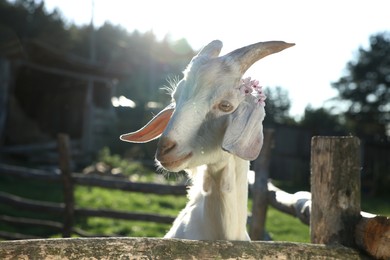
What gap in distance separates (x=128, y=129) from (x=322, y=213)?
1630 cm

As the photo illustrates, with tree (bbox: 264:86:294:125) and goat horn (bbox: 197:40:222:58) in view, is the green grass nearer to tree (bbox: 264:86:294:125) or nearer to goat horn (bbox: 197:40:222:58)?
goat horn (bbox: 197:40:222:58)

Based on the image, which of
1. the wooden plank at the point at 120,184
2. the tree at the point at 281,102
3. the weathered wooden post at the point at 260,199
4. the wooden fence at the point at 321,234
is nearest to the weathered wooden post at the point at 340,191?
the wooden fence at the point at 321,234

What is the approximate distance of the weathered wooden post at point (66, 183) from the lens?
268 inches

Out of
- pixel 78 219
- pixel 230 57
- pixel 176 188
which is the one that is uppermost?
pixel 230 57

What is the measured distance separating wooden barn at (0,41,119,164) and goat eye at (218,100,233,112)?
42.0 feet

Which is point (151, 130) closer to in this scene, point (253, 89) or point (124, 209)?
point (253, 89)

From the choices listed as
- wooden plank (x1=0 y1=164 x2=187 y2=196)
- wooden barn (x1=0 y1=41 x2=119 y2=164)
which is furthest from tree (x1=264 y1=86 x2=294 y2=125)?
wooden plank (x1=0 y1=164 x2=187 y2=196)

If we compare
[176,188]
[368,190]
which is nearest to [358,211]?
[176,188]

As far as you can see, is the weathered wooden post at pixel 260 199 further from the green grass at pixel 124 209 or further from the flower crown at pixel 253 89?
the flower crown at pixel 253 89

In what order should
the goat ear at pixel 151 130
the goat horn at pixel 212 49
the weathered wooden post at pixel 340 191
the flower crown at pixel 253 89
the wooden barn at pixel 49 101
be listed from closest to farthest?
the weathered wooden post at pixel 340 191 → the flower crown at pixel 253 89 → the goat horn at pixel 212 49 → the goat ear at pixel 151 130 → the wooden barn at pixel 49 101

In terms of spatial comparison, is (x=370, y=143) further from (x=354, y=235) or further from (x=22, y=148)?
(x=354, y=235)

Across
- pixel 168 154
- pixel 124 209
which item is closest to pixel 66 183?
pixel 124 209

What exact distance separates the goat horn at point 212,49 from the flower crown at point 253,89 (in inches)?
9.1

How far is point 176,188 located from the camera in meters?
6.31
